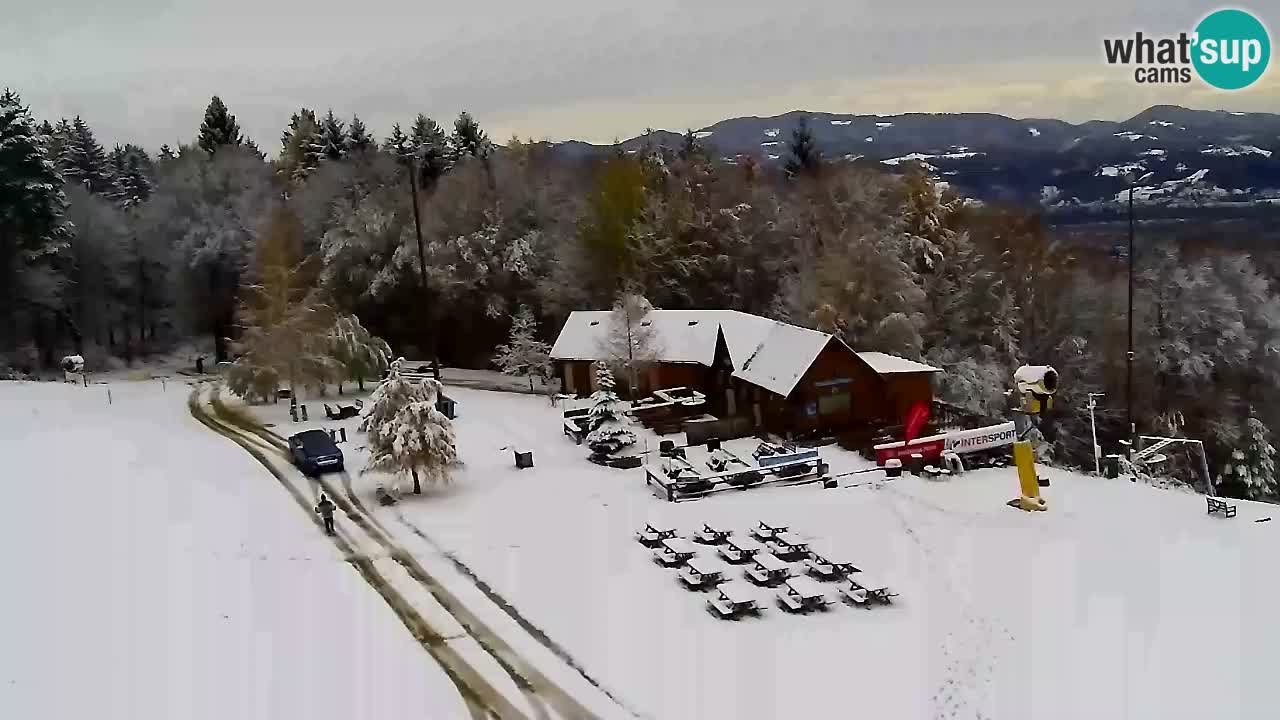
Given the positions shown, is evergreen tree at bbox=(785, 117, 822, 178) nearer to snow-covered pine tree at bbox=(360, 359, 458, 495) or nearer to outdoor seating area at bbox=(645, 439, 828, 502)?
outdoor seating area at bbox=(645, 439, 828, 502)

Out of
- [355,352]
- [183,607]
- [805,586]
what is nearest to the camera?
[183,607]

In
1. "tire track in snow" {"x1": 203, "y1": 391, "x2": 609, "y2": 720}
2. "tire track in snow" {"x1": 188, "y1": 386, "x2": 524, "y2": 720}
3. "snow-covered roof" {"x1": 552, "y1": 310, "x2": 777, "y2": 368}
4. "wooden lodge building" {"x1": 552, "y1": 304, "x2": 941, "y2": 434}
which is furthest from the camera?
"snow-covered roof" {"x1": 552, "y1": 310, "x2": 777, "y2": 368}

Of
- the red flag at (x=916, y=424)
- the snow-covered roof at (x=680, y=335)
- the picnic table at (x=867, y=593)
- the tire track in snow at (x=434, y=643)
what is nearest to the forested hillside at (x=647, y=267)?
the snow-covered roof at (x=680, y=335)

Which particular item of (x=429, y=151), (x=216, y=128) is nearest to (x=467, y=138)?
(x=429, y=151)

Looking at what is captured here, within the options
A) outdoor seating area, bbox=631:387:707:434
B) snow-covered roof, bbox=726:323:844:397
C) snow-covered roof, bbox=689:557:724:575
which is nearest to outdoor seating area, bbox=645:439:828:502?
snow-covered roof, bbox=726:323:844:397

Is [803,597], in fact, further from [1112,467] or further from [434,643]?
[1112,467]

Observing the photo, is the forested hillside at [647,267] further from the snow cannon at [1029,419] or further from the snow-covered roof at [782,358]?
the snow cannon at [1029,419]

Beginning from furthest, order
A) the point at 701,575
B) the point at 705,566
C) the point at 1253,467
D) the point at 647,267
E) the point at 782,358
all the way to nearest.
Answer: the point at 647,267 → the point at 1253,467 → the point at 782,358 → the point at 705,566 → the point at 701,575
